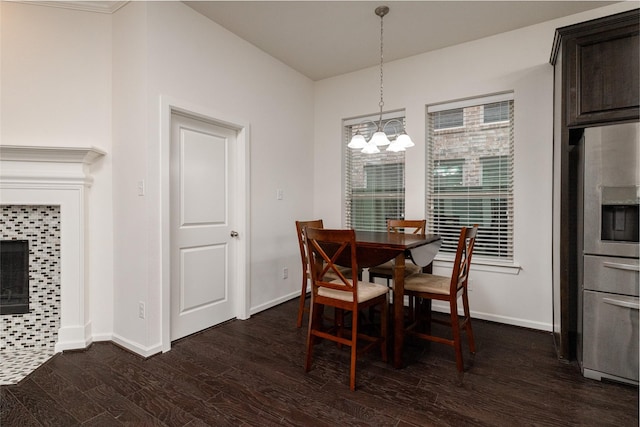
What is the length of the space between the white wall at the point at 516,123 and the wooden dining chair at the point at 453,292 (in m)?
0.90

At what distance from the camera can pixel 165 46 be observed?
2461 millimetres

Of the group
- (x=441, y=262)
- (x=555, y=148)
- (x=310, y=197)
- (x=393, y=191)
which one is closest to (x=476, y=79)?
(x=555, y=148)

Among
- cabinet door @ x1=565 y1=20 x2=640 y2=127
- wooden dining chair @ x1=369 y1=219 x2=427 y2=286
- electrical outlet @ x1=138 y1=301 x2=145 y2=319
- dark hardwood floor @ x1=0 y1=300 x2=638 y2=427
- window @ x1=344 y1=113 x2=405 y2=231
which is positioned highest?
cabinet door @ x1=565 y1=20 x2=640 y2=127

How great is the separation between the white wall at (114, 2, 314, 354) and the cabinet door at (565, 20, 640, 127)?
2.70 meters

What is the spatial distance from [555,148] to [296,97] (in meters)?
2.78

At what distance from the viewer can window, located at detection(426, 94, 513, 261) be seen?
309 cm

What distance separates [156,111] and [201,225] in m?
1.03

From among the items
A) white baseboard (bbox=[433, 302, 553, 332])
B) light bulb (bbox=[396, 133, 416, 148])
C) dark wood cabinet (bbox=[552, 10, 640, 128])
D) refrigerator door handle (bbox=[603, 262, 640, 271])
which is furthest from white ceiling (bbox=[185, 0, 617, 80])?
white baseboard (bbox=[433, 302, 553, 332])

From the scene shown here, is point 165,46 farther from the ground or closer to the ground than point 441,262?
farther from the ground

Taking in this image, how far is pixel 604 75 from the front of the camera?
6.86ft

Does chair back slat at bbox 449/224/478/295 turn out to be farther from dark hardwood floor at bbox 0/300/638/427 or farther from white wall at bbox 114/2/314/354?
white wall at bbox 114/2/314/354

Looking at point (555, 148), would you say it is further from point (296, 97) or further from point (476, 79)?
point (296, 97)

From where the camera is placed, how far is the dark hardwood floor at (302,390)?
1.69 m

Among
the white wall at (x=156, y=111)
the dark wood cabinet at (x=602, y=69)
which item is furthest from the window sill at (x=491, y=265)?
the white wall at (x=156, y=111)
